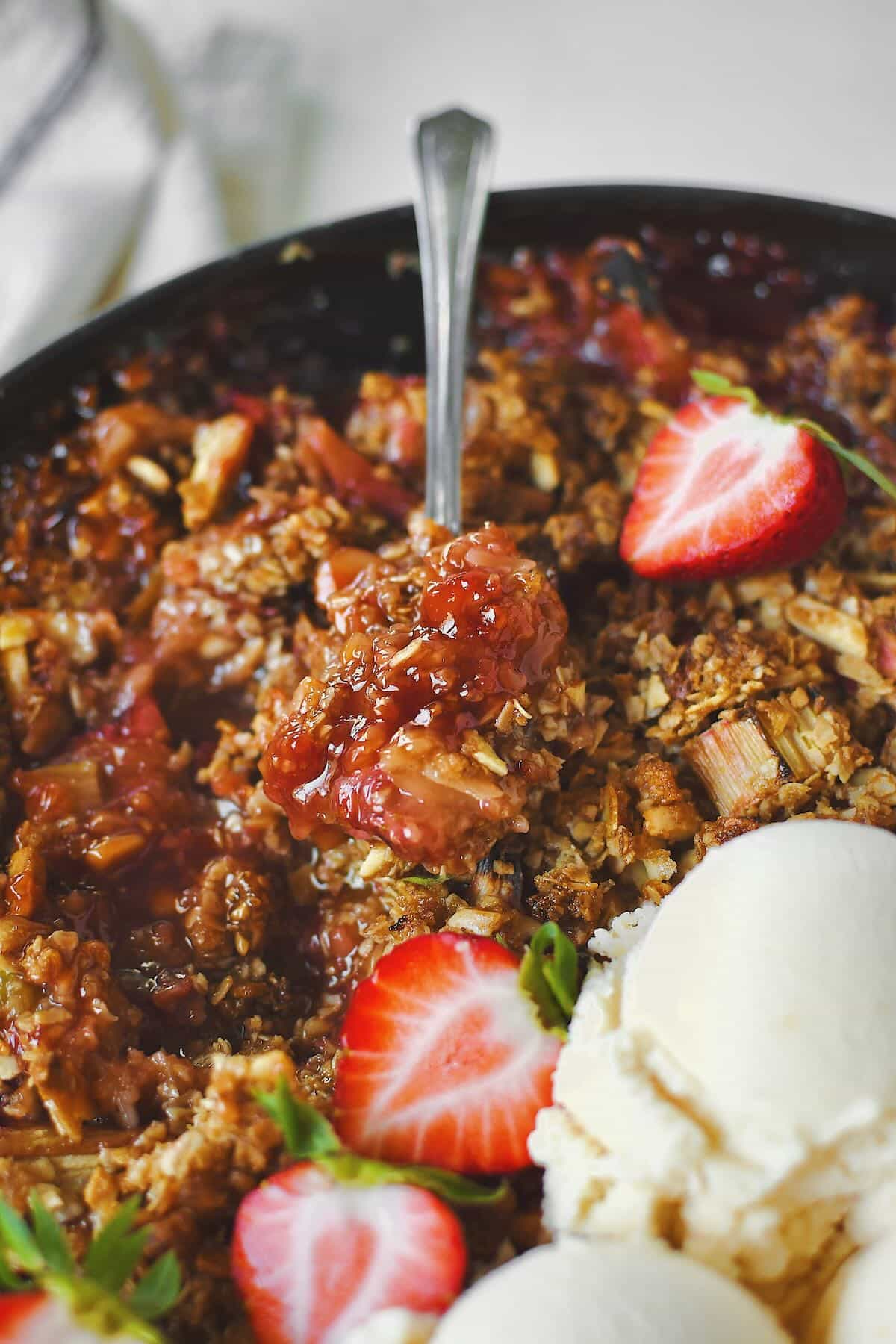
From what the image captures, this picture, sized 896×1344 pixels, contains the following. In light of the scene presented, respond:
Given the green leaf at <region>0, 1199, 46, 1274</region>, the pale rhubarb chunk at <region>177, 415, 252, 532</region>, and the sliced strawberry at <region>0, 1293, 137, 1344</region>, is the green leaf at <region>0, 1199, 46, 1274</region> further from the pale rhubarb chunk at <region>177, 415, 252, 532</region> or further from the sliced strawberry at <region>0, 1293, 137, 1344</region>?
the pale rhubarb chunk at <region>177, 415, 252, 532</region>

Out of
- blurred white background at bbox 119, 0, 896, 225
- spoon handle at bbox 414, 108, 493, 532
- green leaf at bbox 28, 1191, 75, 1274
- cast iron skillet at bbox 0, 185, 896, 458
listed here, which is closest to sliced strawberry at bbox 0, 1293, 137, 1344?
green leaf at bbox 28, 1191, 75, 1274

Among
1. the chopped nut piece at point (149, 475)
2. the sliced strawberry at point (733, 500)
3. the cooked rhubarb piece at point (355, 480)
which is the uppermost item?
the chopped nut piece at point (149, 475)

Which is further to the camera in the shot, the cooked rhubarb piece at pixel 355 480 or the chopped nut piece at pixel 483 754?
the cooked rhubarb piece at pixel 355 480

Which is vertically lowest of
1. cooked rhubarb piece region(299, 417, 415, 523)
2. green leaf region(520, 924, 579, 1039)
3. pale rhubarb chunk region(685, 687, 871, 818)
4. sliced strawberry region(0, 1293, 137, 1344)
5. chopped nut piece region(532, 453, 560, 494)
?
sliced strawberry region(0, 1293, 137, 1344)

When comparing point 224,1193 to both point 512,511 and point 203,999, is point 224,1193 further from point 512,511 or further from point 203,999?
point 512,511

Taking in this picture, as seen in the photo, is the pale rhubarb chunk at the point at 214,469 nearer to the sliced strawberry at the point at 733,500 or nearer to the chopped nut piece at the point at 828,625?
the sliced strawberry at the point at 733,500

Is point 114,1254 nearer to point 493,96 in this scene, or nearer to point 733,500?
point 733,500

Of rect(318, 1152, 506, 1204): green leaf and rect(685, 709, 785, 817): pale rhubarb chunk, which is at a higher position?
rect(685, 709, 785, 817): pale rhubarb chunk

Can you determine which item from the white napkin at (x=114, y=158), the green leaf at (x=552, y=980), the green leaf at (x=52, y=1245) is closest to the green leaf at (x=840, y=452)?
the green leaf at (x=552, y=980)
